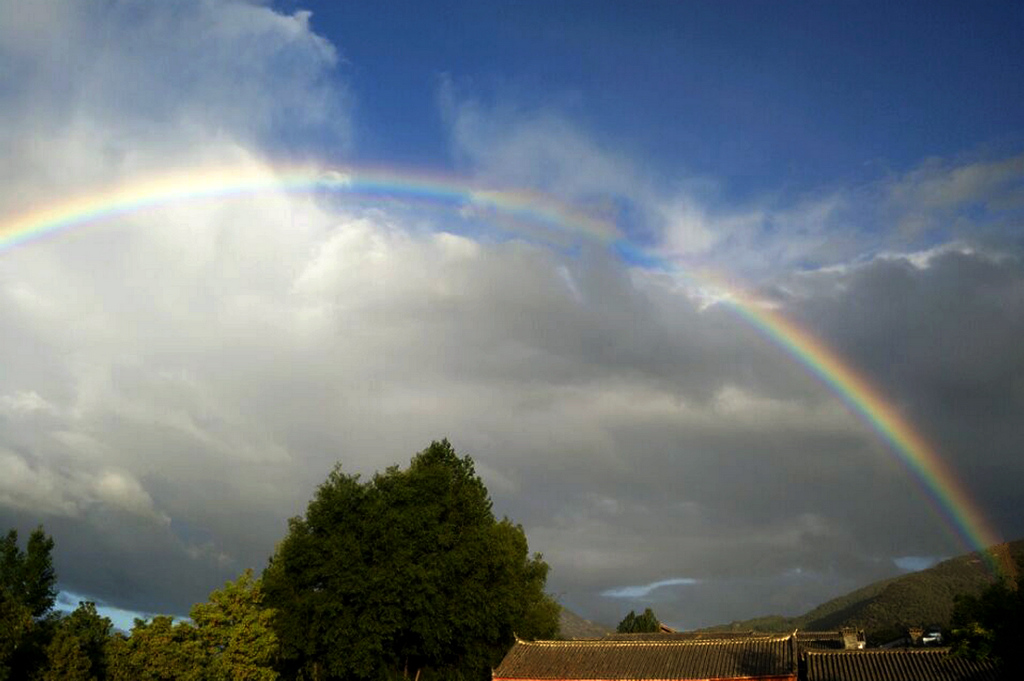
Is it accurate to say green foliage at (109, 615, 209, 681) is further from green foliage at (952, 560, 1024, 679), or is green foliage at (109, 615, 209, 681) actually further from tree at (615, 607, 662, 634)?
tree at (615, 607, 662, 634)

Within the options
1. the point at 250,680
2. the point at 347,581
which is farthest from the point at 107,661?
the point at 347,581

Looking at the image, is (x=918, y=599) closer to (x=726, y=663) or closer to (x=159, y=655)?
(x=726, y=663)

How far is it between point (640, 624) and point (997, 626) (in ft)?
337

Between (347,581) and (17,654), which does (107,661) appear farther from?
(347,581)

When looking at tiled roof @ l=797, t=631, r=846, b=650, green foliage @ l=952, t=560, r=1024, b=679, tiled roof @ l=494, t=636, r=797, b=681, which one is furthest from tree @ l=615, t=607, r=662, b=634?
green foliage @ l=952, t=560, r=1024, b=679

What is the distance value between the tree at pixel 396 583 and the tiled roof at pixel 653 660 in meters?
5.50

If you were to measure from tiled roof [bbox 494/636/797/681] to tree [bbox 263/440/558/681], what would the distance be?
550 centimetres

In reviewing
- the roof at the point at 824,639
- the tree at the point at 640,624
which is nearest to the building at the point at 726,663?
the roof at the point at 824,639

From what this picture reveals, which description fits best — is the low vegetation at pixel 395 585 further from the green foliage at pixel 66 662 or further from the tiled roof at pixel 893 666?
the tiled roof at pixel 893 666

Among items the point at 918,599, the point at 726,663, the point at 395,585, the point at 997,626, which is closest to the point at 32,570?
the point at 395,585

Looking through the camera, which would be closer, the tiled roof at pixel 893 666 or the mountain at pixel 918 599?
the tiled roof at pixel 893 666

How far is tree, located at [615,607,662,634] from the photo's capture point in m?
112

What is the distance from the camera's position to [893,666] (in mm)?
43281

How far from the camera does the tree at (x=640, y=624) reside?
11175cm
